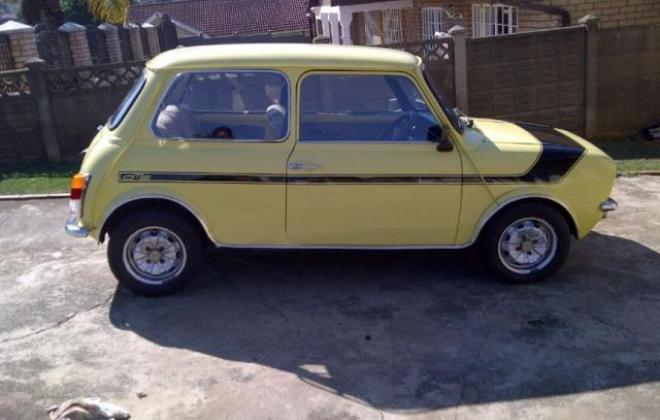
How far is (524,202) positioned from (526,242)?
345 millimetres

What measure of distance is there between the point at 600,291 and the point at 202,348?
3.16 meters

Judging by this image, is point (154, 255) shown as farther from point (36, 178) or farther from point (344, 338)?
point (36, 178)

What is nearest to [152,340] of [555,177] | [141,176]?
[141,176]

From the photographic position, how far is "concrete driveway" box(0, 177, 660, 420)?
14.6 ft

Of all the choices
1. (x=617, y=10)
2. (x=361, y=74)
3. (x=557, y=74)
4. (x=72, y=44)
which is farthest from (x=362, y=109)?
(x=72, y=44)

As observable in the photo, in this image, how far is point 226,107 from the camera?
18.9 feet

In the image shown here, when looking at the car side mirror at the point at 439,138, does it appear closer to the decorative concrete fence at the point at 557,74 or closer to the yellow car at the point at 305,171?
the yellow car at the point at 305,171

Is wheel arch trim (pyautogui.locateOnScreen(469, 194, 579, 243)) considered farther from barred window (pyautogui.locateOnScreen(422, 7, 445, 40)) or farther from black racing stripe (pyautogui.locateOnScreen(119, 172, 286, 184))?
barred window (pyautogui.locateOnScreen(422, 7, 445, 40))

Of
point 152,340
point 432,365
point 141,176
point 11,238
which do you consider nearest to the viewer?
point 432,365

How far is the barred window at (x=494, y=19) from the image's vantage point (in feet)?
42.9

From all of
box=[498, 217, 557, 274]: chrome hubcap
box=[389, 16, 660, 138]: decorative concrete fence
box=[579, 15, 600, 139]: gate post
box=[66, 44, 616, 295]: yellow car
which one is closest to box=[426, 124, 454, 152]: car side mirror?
box=[66, 44, 616, 295]: yellow car

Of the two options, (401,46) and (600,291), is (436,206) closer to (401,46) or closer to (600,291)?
(600,291)

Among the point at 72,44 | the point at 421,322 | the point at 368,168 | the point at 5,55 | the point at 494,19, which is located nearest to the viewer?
the point at 421,322

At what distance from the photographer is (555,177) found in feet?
18.8
